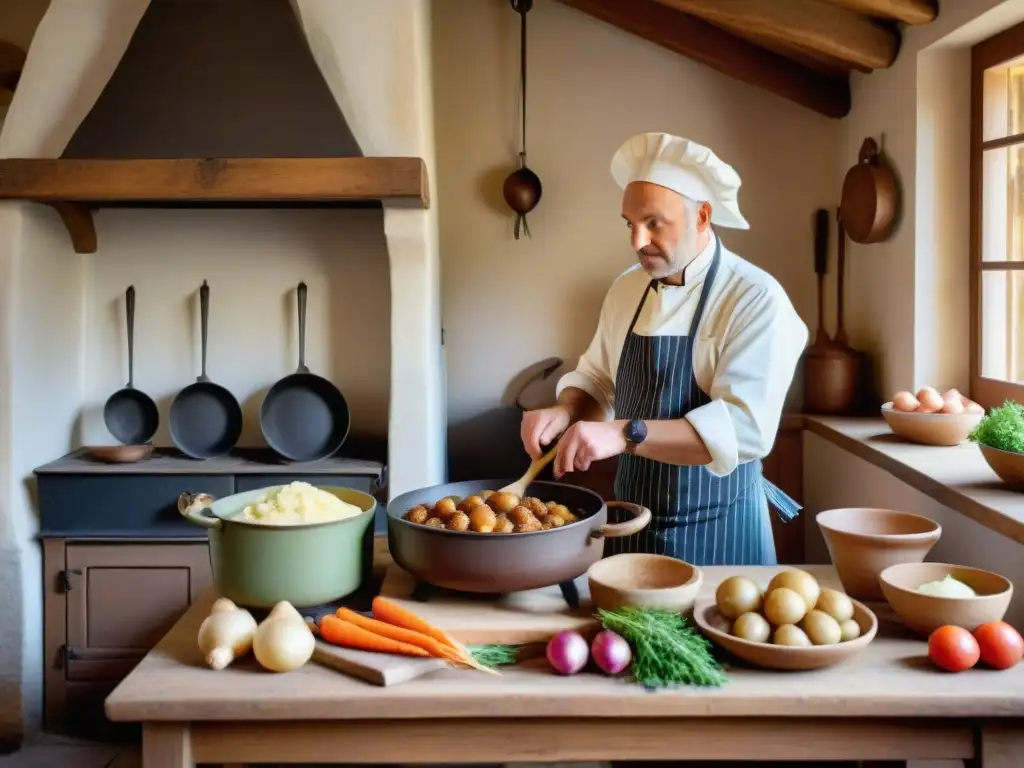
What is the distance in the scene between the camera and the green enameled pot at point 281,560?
136cm

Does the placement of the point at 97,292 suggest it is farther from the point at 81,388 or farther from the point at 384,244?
the point at 384,244

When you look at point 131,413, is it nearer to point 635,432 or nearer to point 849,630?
point 635,432

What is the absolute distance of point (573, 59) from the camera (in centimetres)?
340

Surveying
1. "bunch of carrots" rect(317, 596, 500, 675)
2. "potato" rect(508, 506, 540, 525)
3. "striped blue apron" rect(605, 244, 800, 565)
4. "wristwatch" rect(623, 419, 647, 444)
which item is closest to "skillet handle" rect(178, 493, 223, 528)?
"bunch of carrots" rect(317, 596, 500, 675)

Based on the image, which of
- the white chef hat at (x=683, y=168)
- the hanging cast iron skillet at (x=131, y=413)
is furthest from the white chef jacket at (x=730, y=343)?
the hanging cast iron skillet at (x=131, y=413)

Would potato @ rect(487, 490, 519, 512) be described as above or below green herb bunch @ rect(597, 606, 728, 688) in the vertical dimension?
above

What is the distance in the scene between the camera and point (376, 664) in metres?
1.22

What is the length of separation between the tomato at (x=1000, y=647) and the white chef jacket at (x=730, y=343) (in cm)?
55

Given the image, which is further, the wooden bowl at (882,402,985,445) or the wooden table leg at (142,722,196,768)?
the wooden bowl at (882,402,985,445)

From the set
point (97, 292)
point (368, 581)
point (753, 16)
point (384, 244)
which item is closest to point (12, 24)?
point (97, 292)

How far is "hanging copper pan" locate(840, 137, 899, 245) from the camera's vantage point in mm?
2846

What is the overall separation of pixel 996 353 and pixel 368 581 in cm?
202

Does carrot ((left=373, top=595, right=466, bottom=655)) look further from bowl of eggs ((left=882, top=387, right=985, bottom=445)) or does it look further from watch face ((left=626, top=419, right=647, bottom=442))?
bowl of eggs ((left=882, top=387, right=985, bottom=445))

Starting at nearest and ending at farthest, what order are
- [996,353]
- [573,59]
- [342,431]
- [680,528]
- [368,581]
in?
[368,581] → [680,528] → [996,353] → [342,431] → [573,59]
